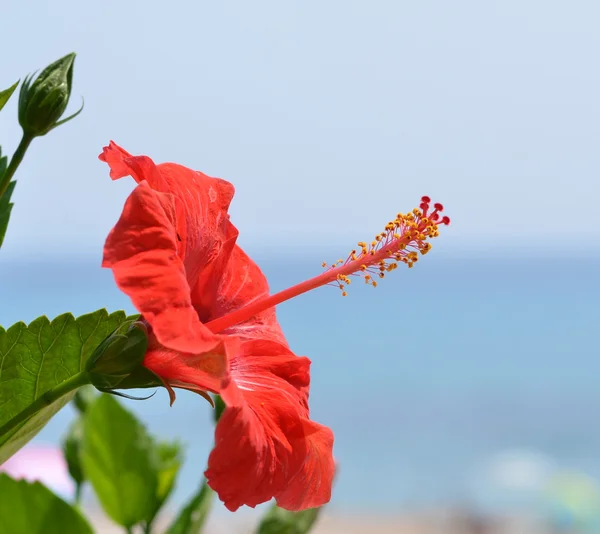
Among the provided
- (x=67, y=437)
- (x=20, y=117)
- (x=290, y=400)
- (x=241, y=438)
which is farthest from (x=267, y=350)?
(x=67, y=437)

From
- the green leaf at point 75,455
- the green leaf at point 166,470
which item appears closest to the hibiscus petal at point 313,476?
the green leaf at point 166,470

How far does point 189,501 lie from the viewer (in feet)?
4.10

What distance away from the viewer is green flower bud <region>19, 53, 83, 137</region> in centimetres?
81

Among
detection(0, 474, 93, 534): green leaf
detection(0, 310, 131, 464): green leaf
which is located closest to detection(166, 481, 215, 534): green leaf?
detection(0, 474, 93, 534): green leaf

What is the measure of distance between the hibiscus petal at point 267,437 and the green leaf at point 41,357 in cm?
15

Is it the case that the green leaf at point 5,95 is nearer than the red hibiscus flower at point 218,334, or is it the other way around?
the red hibiscus flower at point 218,334

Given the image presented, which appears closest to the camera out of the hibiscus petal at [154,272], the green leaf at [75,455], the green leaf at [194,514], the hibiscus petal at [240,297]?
the hibiscus petal at [154,272]

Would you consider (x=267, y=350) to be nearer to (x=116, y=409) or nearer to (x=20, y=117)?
(x=20, y=117)

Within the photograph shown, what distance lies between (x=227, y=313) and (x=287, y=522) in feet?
1.49

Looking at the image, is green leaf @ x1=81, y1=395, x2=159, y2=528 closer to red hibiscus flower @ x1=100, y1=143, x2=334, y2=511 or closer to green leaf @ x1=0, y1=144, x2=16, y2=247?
red hibiscus flower @ x1=100, y1=143, x2=334, y2=511

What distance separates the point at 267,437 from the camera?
72 centimetres

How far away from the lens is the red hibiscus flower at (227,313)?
634 millimetres

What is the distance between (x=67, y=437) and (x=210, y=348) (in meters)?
0.95

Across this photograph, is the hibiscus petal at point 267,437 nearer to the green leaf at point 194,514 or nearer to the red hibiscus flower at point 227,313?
the red hibiscus flower at point 227,313
